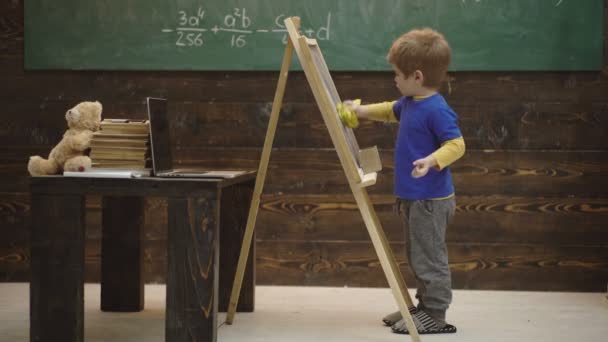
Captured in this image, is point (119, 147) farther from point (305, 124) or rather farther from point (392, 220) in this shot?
point (392, 220)

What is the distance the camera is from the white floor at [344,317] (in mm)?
2785

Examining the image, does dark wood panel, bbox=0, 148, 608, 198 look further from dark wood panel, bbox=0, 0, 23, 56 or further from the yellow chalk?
the yellow chalk

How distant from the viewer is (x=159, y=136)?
262 cm

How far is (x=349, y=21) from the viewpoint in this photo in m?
3.59

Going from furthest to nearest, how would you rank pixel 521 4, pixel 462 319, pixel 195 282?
pixel 521 4 → pixel 462 319 → pixel 195 282

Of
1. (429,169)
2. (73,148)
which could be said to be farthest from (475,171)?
(73,148)

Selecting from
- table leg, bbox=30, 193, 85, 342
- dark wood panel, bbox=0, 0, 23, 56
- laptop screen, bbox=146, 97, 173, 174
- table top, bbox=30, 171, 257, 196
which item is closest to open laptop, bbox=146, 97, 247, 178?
laptop screen, bbox=146, 97, 173, 174

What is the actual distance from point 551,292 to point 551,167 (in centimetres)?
55

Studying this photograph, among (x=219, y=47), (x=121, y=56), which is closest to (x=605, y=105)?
(x=219, y=47)

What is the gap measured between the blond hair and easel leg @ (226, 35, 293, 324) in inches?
14.7

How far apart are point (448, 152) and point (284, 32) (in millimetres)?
1223

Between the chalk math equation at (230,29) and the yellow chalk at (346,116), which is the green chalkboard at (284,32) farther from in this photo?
the yellow chalk at (346,116)

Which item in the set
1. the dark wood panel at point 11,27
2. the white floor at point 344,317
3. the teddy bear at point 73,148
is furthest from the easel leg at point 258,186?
the dark wood panel at point 11,27

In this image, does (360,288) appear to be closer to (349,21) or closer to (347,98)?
(347,98)
